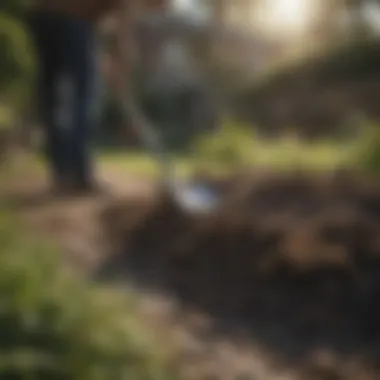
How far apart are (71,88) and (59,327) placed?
9.8 inches

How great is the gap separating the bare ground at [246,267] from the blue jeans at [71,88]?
0.03 metres

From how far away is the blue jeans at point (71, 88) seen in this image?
36.7 inches

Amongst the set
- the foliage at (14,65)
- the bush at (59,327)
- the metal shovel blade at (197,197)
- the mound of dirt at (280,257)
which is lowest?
the bush at (59,327)

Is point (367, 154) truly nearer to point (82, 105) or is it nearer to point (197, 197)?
point (197, 197)

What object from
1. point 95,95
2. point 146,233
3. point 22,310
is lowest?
point 22,310

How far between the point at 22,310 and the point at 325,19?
428 mm

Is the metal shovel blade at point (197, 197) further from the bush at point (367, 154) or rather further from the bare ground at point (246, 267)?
the bush at point (367, 154)

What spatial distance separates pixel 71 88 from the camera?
954 mm

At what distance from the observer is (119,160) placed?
0.94 m

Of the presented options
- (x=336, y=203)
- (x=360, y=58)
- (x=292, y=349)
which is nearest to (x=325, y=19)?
(x=360, y=58)

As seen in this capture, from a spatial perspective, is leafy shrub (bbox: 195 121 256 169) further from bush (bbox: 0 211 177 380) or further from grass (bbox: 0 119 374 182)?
bush (bbox: 0 211 177 380)

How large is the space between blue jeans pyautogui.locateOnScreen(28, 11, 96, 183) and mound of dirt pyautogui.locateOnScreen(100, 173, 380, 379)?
7 centimetres

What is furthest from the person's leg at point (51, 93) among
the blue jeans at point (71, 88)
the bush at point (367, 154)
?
the bush at point (367, 154)

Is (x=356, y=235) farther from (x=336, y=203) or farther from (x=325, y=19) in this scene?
(x=325, y=19)
